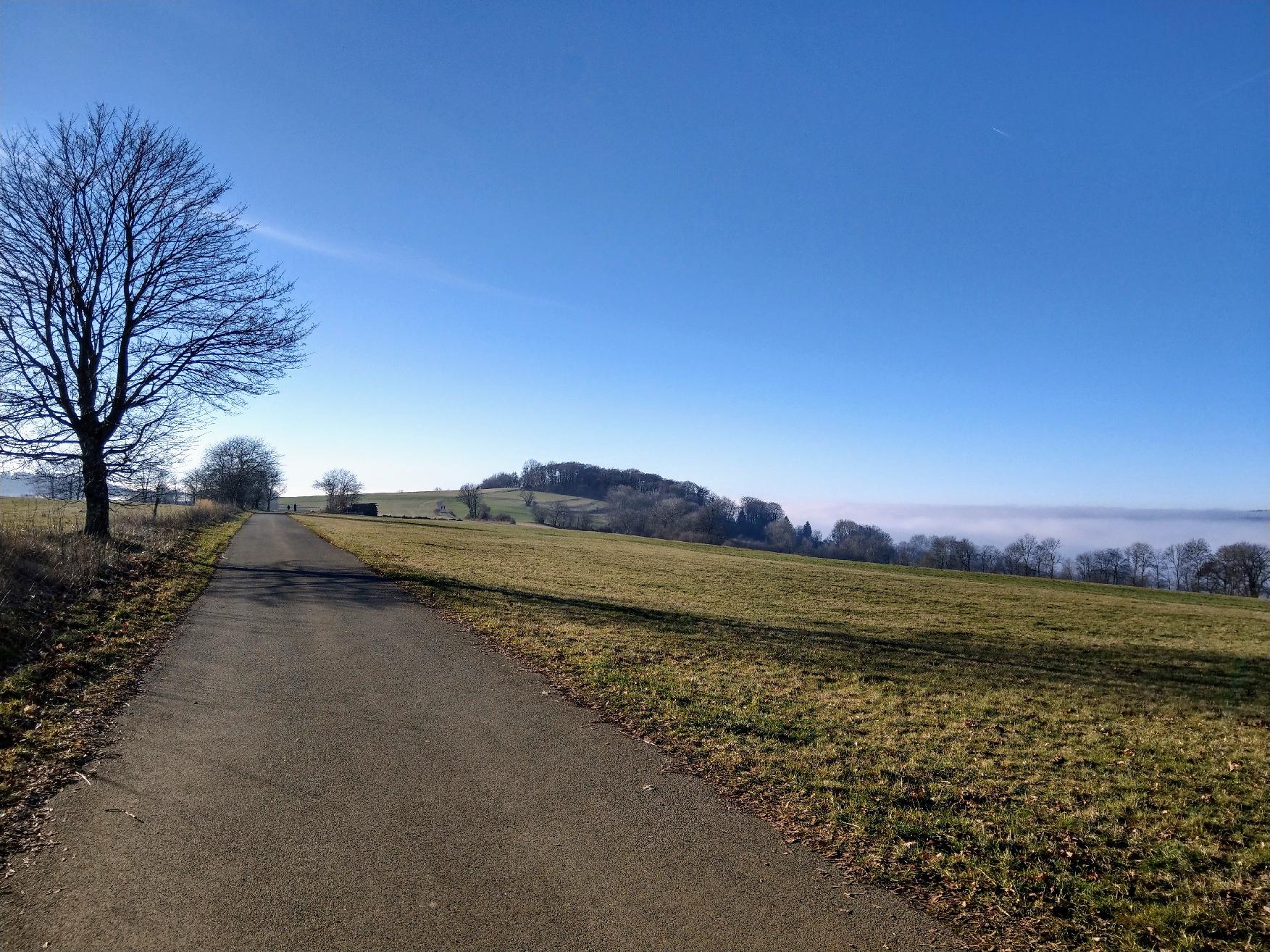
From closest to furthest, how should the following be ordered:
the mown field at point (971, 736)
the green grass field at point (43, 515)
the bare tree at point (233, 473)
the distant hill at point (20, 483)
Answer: the mown field at point (971, 736) → the green grass field at point (43, 515) → the distant hill at point (20, 483) → the bare tree at point (233, 473)

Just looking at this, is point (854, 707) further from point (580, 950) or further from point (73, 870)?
point (73, 870)

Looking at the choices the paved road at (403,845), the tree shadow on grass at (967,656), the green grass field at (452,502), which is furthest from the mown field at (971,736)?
the green grass field at (452,502)

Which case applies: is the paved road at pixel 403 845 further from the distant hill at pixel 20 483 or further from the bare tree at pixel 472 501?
the bare tree at pixel 472 501

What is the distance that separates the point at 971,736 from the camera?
7.23 m

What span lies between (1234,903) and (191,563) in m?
21.0

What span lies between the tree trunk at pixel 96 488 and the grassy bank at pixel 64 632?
592mm

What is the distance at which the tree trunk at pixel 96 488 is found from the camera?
18.5 m

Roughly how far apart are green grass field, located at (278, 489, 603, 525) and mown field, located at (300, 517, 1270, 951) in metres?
92.9

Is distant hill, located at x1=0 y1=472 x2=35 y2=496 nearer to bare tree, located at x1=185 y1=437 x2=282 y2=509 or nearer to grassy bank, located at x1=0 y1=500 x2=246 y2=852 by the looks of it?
grassy bank, located at x1=0 y1=500 x2=246 y2=852

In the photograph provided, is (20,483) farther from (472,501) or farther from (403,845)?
(472,501)

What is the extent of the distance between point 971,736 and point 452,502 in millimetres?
121725

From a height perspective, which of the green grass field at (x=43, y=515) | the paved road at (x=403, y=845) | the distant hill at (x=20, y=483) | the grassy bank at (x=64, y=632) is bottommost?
the paved road at (x=403, y=845)

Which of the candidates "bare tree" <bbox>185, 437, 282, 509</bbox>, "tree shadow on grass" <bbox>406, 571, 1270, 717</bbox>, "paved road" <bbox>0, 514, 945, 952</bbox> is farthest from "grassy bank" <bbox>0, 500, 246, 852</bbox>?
"bare tree" <bbox>185, 437, 282, 509</bbox>

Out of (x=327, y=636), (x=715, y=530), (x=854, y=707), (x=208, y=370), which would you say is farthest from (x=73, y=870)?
(x=715, y=530)
